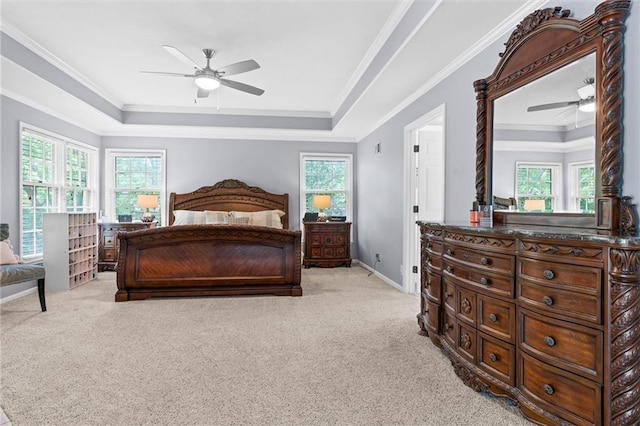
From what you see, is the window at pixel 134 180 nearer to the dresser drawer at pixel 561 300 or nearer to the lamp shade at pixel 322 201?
the lamp shade at pixel 322 201

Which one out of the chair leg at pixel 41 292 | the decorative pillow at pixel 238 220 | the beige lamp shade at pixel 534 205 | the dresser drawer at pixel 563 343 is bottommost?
the chair leg at pixel 41 292

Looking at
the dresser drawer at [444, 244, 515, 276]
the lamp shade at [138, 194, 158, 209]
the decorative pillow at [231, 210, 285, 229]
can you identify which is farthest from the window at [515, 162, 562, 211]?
the lamp shade at [138, 194, 158, 209]

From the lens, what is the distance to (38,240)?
15.9 ft

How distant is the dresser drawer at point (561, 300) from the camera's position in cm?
147

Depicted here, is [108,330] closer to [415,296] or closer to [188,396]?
[188,396]

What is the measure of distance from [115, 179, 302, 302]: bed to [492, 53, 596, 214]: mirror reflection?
2419 millimetres

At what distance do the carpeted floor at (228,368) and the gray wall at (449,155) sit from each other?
132 cm

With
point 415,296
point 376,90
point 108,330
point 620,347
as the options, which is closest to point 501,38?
point 376,90

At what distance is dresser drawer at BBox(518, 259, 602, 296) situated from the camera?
147cm

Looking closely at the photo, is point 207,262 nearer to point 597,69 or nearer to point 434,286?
point 434,286

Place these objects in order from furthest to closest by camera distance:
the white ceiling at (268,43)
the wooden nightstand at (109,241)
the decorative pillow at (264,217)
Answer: the decorative pillow at (264,217) < the wooden nightstand at (109,241) < the white ceiling at (268,43)

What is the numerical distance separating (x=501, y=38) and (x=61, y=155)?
5931mm

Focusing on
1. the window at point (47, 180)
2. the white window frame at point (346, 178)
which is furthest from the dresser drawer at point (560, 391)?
the window at point (47, 180)

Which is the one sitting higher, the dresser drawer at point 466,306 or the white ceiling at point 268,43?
the white ceiling at point 268,43
